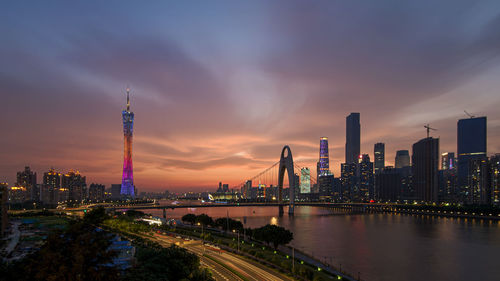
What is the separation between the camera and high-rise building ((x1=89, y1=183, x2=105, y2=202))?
186312 mm

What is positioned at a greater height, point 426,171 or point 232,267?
point 426,171

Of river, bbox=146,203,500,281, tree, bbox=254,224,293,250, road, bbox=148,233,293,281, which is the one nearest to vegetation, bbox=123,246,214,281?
road, bbox=148,233,293,281

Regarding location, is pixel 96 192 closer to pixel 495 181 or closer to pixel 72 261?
pixel 495 181

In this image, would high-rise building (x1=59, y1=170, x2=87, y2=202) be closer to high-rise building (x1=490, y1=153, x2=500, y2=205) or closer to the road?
the road

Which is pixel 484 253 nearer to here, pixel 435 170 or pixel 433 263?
pixel 433 263

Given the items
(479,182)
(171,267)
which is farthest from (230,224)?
(479,182)

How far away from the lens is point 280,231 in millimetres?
38000

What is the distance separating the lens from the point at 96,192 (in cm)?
19050

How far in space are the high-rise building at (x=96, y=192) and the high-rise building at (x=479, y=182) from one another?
192 metres

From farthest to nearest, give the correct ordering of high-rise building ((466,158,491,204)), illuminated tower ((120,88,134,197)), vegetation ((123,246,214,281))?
illuminated tower ((120,88,134,197)), high-rise building ((466,158,491,204)), vegetation ((123,246,214,281))

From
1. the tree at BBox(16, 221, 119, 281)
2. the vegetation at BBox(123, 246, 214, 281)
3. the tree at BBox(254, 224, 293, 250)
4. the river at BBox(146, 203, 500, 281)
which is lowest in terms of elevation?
the river at BBox(146, 203, 500, 281)

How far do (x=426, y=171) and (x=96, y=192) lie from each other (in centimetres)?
19226

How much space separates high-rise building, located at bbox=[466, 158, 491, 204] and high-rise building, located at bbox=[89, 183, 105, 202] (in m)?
192

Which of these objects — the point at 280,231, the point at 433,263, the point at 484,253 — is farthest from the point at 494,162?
the point at 280,231
